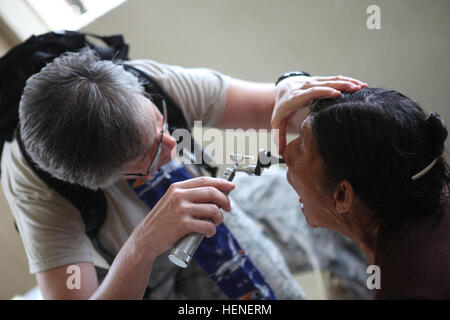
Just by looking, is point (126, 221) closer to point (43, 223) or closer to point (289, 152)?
point (43, 223)

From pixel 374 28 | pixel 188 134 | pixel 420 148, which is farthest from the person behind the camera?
pixel 374 28

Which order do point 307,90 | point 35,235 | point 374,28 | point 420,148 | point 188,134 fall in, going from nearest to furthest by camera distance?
point 420,148 < point 307,90 < point 35,235 < point 188,134 < point 374,28

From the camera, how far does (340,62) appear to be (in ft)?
3.58

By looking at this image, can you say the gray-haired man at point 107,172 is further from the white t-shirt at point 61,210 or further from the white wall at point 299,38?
the white wall at point 299,38

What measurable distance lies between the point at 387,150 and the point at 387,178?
5cm

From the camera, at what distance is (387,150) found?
56 cm

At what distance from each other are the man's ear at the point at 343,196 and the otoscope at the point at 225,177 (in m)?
0.14

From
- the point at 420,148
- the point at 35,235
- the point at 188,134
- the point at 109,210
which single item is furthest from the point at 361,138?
the point at 35,235

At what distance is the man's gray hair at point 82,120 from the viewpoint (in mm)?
619

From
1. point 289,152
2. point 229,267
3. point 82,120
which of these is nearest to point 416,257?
point 289,152

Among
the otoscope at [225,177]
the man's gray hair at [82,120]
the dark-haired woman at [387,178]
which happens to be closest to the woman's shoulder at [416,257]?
the dark-haired woman at [387,178]

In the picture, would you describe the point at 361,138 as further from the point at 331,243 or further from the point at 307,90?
the point at 331,243

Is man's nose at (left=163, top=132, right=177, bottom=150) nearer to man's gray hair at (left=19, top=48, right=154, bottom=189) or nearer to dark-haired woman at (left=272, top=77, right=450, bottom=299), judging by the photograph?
man's gray hair at (left=19, top=48, right=154, bottom=189)
